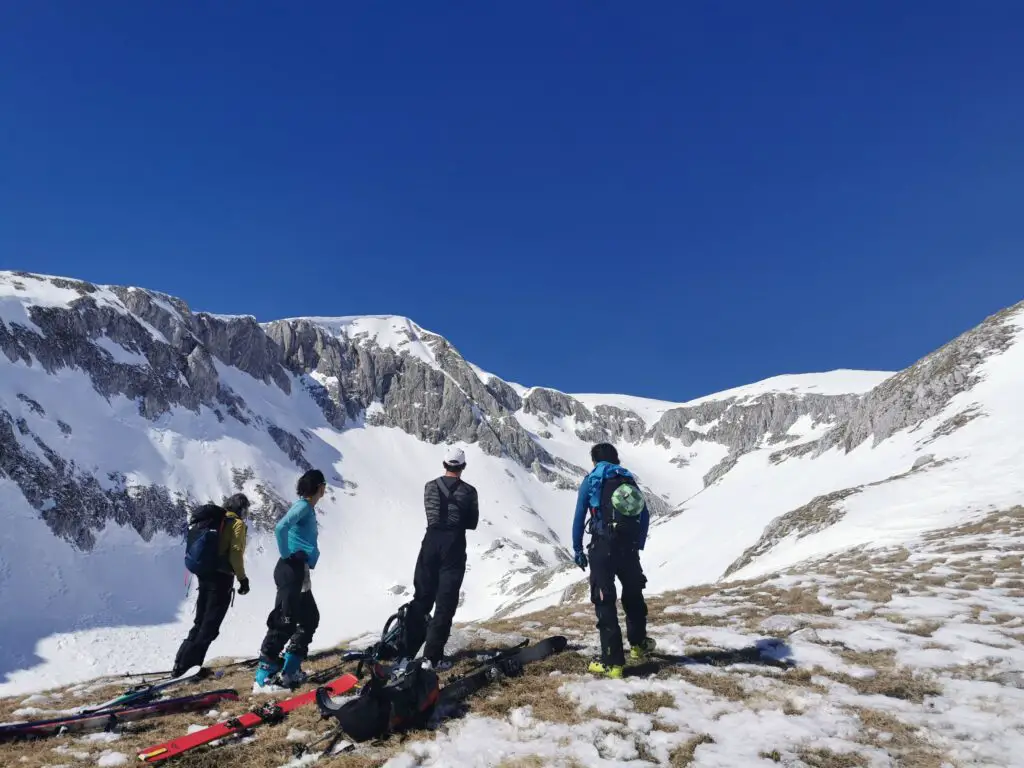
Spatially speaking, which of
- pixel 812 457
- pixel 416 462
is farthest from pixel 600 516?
pixel 416 462

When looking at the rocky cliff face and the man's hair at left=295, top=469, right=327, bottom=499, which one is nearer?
the man's hair at left=295, top=469, right=327, bottom=499

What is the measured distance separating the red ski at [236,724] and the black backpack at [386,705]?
1.14 m

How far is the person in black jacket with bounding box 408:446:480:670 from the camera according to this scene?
943 cm

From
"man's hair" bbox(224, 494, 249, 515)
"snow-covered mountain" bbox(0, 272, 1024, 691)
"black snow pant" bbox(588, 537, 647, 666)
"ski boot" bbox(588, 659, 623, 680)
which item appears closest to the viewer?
"ski boot" bbox(588, 659, 623, 680)

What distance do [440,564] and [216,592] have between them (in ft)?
18.3

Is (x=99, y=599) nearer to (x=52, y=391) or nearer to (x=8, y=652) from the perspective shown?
(x=8, y=652)

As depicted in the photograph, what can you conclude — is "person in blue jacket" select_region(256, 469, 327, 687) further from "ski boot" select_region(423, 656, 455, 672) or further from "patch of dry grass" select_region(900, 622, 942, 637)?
"patch of dry grass" select_region(900, 622, 942, 637)

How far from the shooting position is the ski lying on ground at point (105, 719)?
7438 millimetres

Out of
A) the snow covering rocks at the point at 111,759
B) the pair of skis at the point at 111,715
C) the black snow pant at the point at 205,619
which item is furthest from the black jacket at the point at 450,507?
the black snow pant at the point at 205,619

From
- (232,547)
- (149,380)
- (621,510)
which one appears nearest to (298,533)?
(232,547)

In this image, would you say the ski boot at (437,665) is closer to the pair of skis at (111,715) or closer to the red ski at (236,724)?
the red ski at (236,724)

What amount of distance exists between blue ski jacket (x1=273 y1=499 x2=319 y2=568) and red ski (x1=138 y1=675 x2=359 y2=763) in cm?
253

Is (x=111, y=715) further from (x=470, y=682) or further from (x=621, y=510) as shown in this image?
(x=621, y=510)

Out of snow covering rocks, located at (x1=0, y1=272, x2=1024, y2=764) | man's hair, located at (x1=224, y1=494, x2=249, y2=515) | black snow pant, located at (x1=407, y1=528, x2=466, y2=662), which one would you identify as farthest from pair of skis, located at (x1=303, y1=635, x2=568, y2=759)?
man's hair, located at (x1=224, y1=494, x2=249, y2=515)
